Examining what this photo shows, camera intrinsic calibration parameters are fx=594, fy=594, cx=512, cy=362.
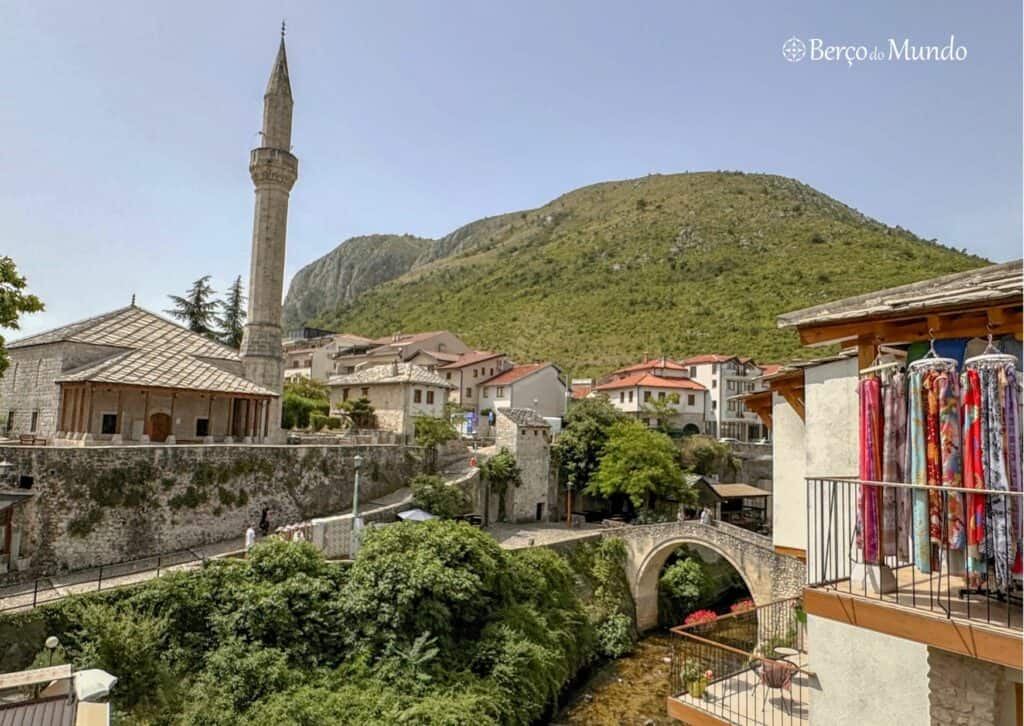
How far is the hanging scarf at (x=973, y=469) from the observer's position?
452 cm

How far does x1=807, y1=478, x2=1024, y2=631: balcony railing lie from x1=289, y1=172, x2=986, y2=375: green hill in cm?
5313

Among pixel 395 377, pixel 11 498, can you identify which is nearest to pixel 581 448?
pixel 395 377

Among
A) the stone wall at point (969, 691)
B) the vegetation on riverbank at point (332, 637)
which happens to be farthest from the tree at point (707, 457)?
the stone wall at point (969, 691)

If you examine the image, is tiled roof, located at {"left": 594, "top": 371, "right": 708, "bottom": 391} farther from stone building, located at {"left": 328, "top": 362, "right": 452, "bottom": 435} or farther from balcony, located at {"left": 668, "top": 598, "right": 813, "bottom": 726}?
balcony, located at {"left": 668, "top": 598, "right": 813, "bottom": 726}

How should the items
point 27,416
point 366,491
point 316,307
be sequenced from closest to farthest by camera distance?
1. point 27,416
2. point 366,491
3. point 316,307

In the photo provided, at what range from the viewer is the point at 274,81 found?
1223 inches

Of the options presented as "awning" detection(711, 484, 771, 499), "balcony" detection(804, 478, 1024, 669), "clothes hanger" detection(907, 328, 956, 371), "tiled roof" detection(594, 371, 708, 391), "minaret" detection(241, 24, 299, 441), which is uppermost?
"minaret" detection(241, 24, 299, 441)

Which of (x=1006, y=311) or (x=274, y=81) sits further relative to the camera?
(x=274, y=81)

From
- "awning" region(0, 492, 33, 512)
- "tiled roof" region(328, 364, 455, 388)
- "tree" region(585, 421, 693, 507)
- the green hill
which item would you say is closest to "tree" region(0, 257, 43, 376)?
"awning" region(0, 492, 33, 512)

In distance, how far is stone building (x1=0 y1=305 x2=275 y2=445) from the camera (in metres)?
22.2

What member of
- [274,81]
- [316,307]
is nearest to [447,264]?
[316,307]

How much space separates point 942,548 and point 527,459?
1056 inches

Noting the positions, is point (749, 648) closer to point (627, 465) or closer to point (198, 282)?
point (627, 465)

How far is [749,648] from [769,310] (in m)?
46.6
